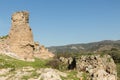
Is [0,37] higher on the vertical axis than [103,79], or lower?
higher

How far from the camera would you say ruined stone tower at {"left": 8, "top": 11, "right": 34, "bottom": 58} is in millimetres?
83062

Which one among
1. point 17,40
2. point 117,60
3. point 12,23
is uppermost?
point 12,23

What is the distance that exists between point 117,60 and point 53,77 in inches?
3954

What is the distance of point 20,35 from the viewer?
8375 centimetres

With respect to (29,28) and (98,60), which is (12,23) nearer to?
(29,28)

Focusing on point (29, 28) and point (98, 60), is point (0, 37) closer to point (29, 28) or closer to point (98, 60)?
point (29, 28)

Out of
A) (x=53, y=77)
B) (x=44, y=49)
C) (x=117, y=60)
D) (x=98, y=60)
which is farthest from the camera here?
(x=117, y=60)

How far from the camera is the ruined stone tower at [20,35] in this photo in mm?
83062

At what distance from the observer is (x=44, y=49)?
101 m

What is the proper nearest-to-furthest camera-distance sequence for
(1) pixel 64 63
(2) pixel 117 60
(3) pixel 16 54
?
1. (1) pixel 64 63
2. (3) pixel 16 54
3. (2) pixel 117 60

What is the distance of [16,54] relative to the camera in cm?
8188

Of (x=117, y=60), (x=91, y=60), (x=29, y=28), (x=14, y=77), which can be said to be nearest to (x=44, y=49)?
(x=29, y=28)

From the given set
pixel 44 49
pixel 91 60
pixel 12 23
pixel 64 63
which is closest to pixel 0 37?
pixel 12 23

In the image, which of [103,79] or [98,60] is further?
[98,60]
